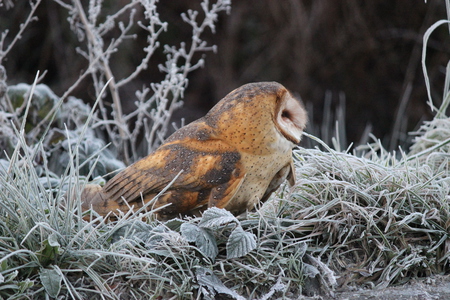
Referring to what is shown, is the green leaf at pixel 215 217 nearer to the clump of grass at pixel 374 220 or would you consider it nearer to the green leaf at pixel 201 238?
the green leaf at pixel 201 238

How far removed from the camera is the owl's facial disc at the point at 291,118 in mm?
2116

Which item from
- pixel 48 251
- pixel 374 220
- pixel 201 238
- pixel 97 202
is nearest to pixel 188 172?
pixel 201 238

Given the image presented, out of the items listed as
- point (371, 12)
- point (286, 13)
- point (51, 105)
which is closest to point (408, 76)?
point (371, 12)

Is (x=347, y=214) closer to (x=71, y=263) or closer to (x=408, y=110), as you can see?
(x=71, y=263)

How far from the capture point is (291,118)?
2.20 metres

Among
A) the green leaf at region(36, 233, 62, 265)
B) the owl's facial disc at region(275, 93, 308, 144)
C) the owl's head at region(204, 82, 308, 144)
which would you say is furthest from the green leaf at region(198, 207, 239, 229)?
the green leaf at region(36, 233, 62, 265)

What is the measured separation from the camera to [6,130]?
2.91 meters

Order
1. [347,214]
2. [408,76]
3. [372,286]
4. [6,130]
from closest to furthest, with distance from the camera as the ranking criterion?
[372,286] < [347,214] < [6,130] < [408,76]

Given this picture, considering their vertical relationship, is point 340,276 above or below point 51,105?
below

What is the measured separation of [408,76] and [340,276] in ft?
16.7

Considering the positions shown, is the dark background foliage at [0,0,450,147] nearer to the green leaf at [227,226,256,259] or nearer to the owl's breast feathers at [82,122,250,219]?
the owl's breast feathers at [82,122,250,219]

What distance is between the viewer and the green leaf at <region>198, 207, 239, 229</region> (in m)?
1.91

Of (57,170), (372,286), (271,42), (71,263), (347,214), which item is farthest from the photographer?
(271,42)

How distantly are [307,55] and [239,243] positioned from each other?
5259 millimetres
